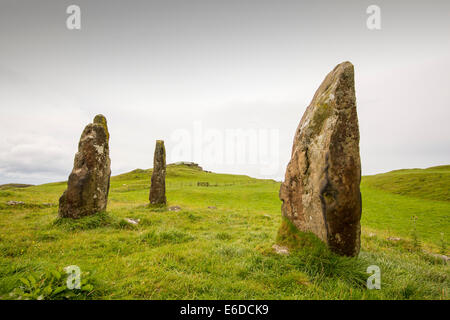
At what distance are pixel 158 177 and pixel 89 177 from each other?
269 inches

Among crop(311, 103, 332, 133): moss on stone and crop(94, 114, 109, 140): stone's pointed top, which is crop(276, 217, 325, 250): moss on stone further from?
crop(94, 114, 109, 140): stone's pointed top

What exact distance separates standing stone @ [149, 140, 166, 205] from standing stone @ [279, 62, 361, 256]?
1222cm

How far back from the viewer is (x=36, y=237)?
23.7ft

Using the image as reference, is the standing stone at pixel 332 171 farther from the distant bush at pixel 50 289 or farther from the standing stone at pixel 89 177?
the standing stone at pixel 89 177

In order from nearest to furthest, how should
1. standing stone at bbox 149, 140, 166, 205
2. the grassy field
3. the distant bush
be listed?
the distant bush < the grassy field < standing stone at bbox 149, 140, 166, 205

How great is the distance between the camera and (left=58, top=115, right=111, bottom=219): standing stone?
950 cm

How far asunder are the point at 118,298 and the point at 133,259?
1.88 m

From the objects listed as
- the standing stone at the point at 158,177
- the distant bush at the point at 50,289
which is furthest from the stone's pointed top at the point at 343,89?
the standing stone at the point at 158,177

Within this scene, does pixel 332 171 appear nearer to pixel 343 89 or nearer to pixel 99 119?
pixel 343 89

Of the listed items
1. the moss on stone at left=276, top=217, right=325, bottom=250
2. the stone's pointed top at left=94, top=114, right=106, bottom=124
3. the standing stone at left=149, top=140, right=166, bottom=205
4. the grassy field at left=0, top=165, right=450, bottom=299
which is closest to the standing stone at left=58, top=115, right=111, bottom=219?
the stone's pointed top at left=94, top=114, right=106, bottom=124

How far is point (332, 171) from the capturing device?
5.37 meters
